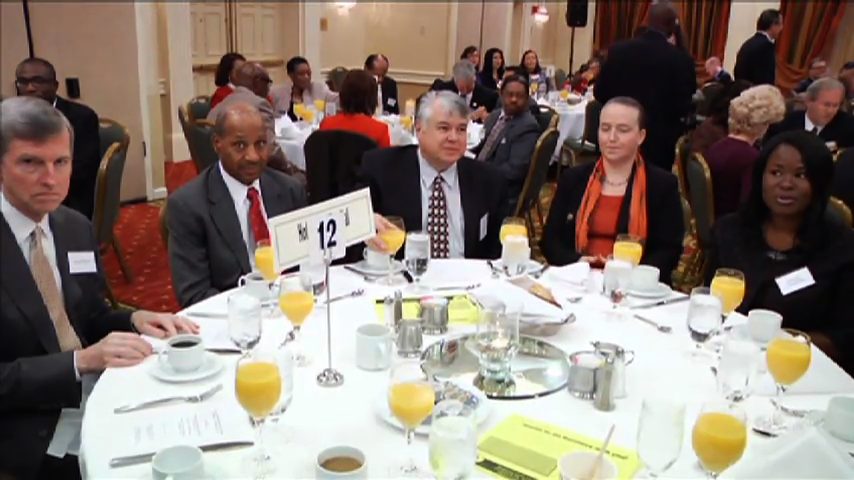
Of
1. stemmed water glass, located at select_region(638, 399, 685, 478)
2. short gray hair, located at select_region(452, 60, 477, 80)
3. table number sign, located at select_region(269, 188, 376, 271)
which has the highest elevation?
short gray hair, located at select_region(452, 60, 477, 80)

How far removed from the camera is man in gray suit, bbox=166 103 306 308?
252cm

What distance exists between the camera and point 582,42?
13875mm

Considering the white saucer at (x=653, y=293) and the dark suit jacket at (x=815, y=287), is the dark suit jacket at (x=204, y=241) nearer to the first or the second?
the white saucer at (x=653, y=293)

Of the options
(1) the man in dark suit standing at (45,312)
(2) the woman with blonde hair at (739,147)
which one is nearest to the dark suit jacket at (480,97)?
(2) the woman with blonde hair at (739,147)

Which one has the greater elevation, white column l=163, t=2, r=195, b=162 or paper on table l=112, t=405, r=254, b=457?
white column l=163, t=2, r=195, b=162

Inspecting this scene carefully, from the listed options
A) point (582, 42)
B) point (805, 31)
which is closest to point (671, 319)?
point (805, 31)

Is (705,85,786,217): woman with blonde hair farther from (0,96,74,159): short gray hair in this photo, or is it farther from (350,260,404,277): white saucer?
(0,96,74,159): short gray hair

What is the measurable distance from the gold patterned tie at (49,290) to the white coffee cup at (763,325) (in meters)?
1.79

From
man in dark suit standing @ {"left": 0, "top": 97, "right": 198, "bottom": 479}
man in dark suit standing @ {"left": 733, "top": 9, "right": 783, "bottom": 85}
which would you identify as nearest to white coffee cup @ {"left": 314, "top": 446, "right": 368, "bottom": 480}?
man in dark suit standing @ {"left": 0, "top": 97, "right": 198, "bottom": 479}

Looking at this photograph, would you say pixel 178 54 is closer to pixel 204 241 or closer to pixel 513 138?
pixel 513 138

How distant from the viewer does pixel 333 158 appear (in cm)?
441

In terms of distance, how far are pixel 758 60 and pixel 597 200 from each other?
209 inches

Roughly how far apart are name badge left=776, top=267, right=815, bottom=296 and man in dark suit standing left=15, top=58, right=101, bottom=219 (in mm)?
3585

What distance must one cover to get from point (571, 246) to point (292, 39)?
6850mm
